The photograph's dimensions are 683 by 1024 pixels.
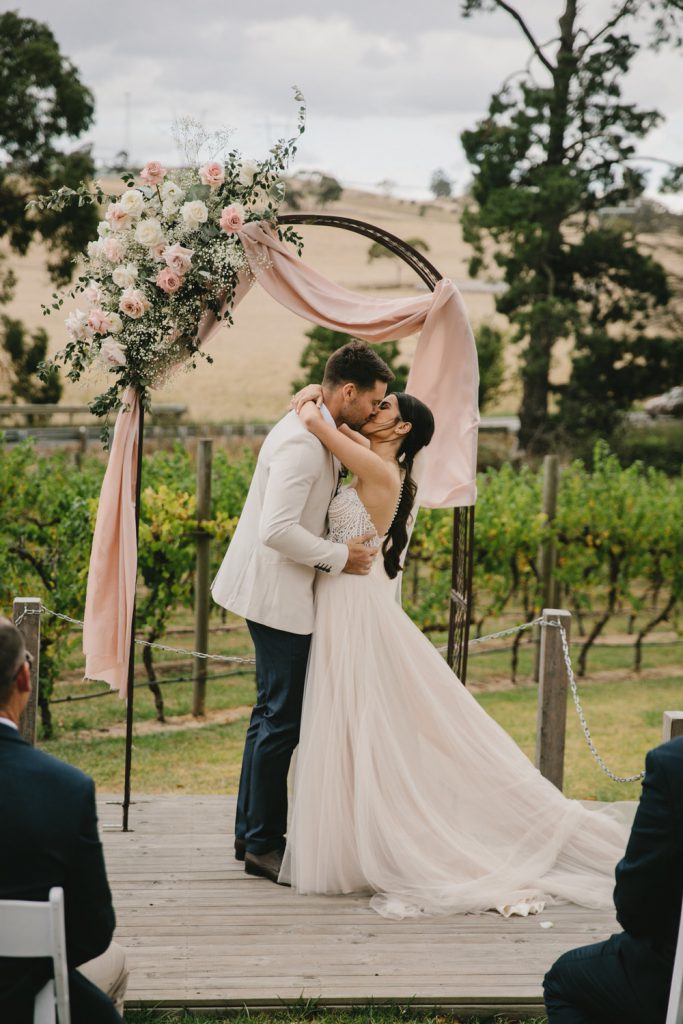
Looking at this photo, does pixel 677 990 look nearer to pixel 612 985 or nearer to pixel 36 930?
pixel 612 985

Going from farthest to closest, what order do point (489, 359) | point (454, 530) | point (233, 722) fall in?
point (489, 359)
point (233, 722)
point (454, 530)

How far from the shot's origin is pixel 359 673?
4.80 meters

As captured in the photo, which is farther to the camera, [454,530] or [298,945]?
[454,530]

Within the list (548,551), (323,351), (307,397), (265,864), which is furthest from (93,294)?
(323,351)

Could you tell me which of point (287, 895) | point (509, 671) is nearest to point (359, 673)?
point (287, 895)

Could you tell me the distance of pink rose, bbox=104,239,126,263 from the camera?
5.04m

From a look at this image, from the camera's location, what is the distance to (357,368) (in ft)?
15.5

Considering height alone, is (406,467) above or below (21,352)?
below

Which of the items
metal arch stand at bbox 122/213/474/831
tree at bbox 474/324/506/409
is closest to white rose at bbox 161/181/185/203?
metal arch stand at bbox 122/213/474/831

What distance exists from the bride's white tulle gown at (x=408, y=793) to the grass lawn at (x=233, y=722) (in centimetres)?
279

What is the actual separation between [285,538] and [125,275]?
146 centimetres

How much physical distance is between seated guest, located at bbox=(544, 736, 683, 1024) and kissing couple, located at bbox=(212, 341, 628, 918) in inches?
57.2

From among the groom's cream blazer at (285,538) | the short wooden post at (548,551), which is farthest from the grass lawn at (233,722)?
the groom's cream blazer at (285,538)

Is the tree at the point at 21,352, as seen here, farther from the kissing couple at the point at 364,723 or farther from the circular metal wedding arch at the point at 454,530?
the kissing couple at the point at 364,723
